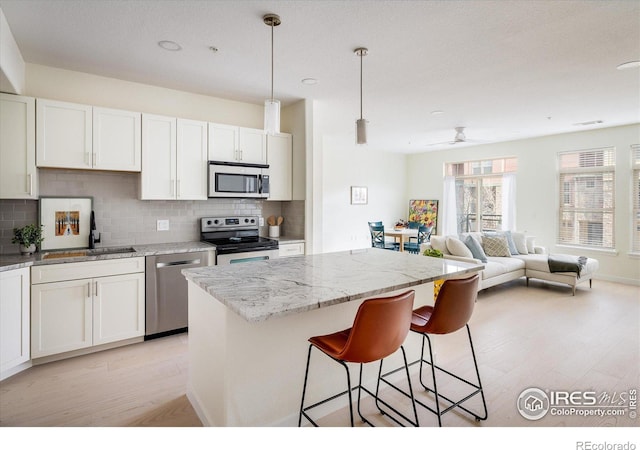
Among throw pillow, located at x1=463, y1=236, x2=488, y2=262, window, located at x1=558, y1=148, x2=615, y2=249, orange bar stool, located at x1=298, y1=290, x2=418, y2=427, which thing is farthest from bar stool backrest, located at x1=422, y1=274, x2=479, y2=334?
window, located at x1=558, y1=148, x2=615, y2=249

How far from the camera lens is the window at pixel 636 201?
229 inches

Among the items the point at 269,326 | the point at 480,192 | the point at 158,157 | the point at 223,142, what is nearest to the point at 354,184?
the point at 480,192

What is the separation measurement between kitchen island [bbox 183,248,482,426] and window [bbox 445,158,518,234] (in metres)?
6.08

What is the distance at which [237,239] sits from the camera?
4191mm

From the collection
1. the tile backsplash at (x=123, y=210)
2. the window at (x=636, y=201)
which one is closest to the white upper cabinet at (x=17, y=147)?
the tile backsplash at (x=123, y=210)

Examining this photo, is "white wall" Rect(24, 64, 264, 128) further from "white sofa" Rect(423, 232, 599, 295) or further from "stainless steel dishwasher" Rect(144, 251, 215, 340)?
"white sofa" Rect(423, 232, 599, 295)

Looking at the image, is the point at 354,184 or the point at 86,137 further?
the point at 354,184

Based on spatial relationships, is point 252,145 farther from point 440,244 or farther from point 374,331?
point 440,244

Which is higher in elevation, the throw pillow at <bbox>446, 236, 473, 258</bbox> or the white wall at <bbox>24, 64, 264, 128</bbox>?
the white wall at <bbox>24, 64, 264, 128</bbox>

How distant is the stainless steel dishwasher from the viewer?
11.0ft

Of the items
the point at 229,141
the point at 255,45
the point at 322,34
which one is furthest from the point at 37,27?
the point at 322,34

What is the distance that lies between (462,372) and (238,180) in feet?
9.65

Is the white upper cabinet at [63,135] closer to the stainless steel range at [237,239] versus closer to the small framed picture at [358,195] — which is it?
Answer: the stainless steel range at [237,239]

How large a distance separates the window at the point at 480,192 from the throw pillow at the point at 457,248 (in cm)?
290
